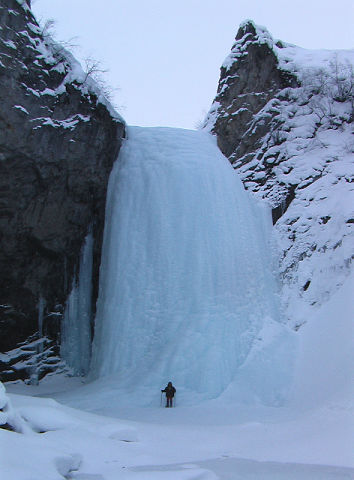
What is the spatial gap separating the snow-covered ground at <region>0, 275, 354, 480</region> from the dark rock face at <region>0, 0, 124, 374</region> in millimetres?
3518

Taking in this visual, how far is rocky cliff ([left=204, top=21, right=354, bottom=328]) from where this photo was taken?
41.1 ft

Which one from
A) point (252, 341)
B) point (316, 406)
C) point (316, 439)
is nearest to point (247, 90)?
point (252, 341)

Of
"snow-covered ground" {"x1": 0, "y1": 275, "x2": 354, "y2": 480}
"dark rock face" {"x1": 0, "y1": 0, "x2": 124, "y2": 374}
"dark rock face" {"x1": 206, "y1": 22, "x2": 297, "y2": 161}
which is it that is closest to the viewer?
"snow-covered ground" {"x1": 0, "y1": 275, "x2": 354, "y2": 480}

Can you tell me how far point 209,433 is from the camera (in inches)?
311

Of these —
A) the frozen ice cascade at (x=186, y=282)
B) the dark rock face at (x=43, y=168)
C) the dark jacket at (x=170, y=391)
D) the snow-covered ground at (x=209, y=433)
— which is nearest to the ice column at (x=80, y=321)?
the dark rock face at (x=43, y=168)

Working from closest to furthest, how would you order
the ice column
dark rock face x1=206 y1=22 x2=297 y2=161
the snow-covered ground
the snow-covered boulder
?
the snow-covered ground
the snow-covered boulder
the ice column
dark rock face x1=206 y1=22 x2=297 y2=161

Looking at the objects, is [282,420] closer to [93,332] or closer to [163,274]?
[163,274]

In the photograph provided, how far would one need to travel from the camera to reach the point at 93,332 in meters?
14.1

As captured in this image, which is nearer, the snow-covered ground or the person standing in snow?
the snow-covered ground

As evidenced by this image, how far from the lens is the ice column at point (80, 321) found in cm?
1416

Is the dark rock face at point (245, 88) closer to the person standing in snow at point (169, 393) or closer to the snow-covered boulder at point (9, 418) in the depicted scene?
the person standing in snow at point (169, 393)

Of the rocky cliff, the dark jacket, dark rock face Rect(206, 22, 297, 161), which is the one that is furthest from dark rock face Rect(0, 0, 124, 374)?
the dark jacket

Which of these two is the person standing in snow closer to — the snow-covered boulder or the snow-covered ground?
the snow-covered ground

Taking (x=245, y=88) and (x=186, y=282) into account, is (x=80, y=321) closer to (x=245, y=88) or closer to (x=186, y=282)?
(x=186, y=282)
